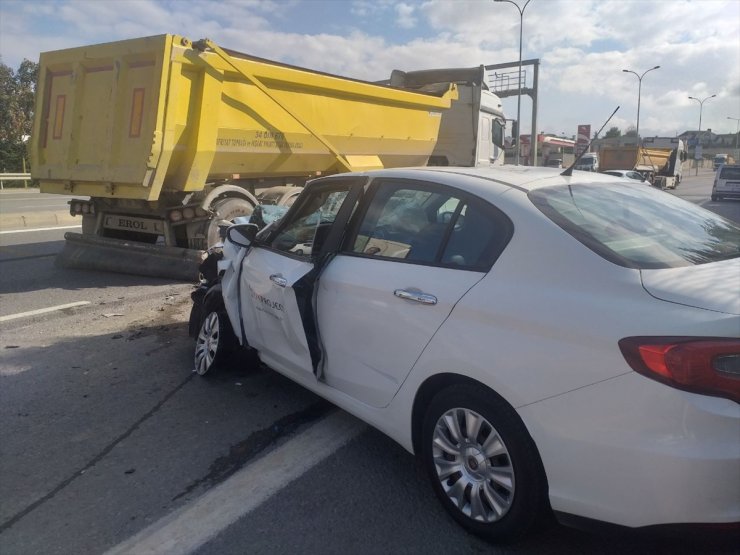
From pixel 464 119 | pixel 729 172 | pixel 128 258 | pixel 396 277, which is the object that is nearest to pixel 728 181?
pixel 729 172

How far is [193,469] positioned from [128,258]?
5.86 m

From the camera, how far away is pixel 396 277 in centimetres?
305

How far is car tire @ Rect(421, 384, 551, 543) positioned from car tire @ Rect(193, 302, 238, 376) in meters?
2.23

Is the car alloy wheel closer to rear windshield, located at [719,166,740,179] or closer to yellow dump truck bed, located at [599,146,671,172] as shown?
rear windshield, located at [719,166,740,179]

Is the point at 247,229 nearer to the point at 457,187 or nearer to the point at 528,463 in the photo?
the point at 457,187

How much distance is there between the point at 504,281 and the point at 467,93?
37.0 ft

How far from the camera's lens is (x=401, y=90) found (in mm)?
10977

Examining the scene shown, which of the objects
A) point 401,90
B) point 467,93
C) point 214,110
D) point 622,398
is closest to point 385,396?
point 622,398

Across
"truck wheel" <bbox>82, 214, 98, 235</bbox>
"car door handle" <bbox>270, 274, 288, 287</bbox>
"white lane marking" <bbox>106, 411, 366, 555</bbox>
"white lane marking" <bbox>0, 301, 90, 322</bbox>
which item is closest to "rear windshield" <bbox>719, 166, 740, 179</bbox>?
"truck wheel" <bbox>82, 214, 98, 235</bbox>

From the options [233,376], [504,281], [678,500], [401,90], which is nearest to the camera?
[678,500]

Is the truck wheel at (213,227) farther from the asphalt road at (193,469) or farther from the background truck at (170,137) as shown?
the asphalt road at (193,469)

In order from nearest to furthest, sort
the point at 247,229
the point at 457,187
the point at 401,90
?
the point at 457,187, the point at 247,229, the point at 401,90

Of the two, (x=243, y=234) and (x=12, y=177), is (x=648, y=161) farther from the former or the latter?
(x=243, y=234)

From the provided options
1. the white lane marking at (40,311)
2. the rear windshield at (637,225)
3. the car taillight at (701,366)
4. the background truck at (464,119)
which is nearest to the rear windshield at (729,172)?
the background truck at (464,119)
